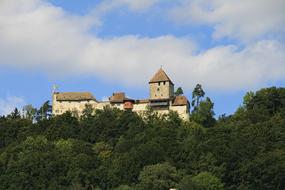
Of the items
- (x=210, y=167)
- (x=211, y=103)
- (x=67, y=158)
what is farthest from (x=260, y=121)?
(x=67, y=158)

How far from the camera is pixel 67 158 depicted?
261 ft

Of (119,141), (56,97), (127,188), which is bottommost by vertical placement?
(127,188)

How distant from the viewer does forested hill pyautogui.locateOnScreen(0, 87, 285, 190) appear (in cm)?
7031

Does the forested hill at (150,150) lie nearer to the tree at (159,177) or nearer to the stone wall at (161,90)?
the tree at (159,177)

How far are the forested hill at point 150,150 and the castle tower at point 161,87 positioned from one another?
11.4 ft

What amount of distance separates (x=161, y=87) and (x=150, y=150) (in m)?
20.1

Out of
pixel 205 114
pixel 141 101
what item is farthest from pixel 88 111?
pixel 205 114

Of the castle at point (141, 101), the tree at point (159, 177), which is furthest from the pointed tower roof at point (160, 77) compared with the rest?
the tree at point (159, 177)

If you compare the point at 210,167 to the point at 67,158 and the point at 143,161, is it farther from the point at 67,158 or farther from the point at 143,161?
the point at 67,158

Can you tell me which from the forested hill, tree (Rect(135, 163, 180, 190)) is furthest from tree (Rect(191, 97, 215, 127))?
tree (Rect(135, 163, 180, 190))

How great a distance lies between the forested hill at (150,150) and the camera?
70.3 metres

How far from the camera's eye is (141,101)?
95250mm

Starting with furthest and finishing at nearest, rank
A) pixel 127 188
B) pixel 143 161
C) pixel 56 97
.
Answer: pixel 56 97, pixel 143 161, pixel 127 188

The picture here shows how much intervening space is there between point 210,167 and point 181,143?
7.46 meters
